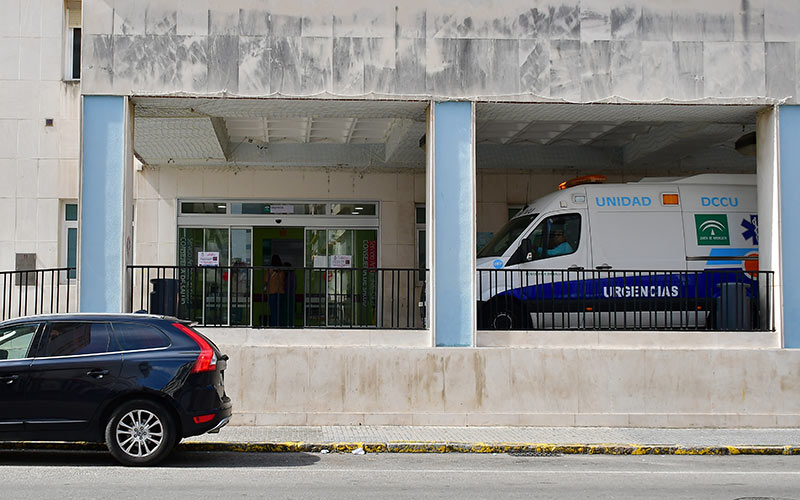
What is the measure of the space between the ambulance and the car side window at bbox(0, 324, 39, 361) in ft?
22.5

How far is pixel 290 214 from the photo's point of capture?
18.2 m

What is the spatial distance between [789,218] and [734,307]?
1588 mm

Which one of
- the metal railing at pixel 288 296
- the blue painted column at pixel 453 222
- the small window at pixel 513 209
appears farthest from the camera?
the small window at pixel 513 209

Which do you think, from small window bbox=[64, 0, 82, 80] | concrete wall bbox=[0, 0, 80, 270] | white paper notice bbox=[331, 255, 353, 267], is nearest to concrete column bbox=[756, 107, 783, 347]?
white paper notice bbox=[331, 255, 353, 267]

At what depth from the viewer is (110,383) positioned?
9023 mm

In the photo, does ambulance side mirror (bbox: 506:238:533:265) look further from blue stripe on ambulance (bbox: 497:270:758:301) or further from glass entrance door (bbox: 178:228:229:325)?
glass entrance door (bbox: 178:228:229:325)

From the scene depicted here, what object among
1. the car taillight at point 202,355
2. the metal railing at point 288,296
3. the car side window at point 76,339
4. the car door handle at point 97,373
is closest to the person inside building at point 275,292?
the metal railing at point 288,296

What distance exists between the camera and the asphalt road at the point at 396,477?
8.08m

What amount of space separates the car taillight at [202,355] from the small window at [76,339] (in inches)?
30.3

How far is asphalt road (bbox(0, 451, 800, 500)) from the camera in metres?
8.08

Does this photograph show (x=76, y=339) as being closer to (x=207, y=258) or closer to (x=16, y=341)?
(x=16, y=341)

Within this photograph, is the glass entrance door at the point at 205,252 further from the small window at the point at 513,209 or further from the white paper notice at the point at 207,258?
the small window at the point at 513,209

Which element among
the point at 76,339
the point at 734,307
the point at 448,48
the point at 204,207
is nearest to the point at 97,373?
the point at 76,339

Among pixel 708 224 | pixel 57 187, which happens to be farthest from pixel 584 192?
pixel 57 187
